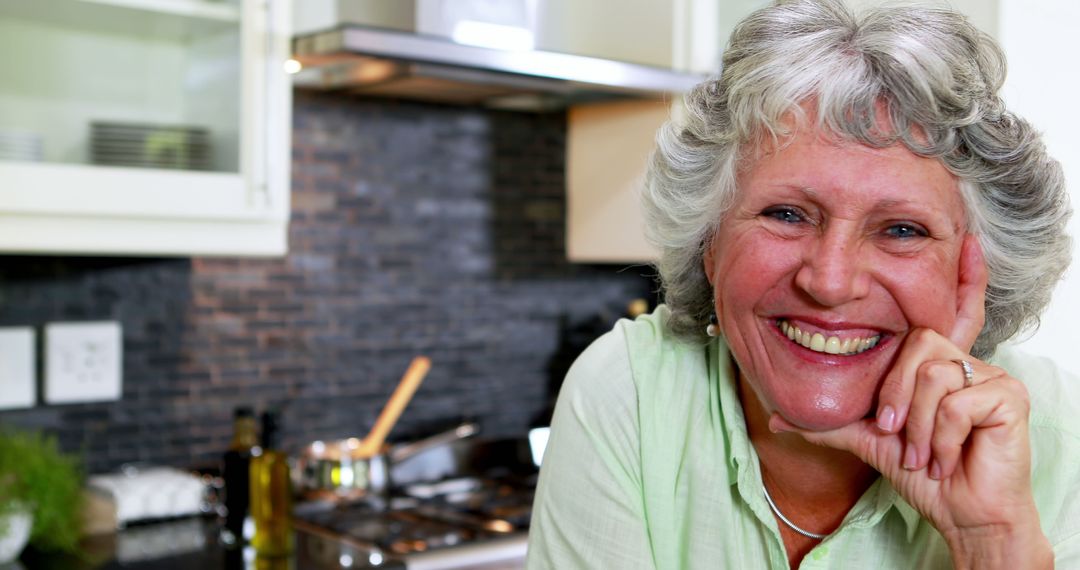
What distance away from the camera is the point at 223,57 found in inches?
92.4

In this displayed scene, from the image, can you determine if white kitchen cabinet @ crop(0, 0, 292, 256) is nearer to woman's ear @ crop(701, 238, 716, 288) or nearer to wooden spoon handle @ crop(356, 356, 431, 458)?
wooden spoon handle @ crop(356, 356, 431, 458)

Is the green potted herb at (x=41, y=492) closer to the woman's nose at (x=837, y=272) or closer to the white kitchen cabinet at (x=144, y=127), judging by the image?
the white kitchen cabinet at (x=144, y=127)

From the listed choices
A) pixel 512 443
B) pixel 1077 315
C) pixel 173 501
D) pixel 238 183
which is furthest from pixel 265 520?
pixel 1077 315

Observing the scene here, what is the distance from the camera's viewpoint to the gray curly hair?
3.81 feet

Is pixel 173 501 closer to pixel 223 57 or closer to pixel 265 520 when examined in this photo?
pixel 265 520

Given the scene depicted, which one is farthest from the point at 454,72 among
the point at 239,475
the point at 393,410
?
the point at 239,475

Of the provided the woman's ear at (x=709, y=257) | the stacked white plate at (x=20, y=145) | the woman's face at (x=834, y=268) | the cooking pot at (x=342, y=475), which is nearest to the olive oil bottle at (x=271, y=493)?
the cooking pot at (x=342, y=475)

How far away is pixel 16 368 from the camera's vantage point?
243 cm

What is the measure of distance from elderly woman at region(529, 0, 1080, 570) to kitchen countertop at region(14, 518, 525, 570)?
3.01ft

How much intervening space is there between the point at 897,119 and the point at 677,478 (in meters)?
0.50

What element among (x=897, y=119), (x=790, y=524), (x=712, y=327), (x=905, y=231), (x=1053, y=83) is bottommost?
(x=790, y=524)

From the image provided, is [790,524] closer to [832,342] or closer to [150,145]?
[832,342]

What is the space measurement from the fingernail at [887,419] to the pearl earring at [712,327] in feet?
0.89

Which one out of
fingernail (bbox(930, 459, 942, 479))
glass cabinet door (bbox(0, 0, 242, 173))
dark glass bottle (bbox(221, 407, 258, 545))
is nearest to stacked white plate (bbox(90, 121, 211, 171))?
glass cabinet door (bbox(0, 0, 242, 173))
